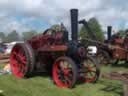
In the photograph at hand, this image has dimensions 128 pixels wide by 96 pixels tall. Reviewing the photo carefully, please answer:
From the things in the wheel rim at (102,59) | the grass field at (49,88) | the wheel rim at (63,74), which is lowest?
the wheel rim at (102,59)

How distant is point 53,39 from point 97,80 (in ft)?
5.73

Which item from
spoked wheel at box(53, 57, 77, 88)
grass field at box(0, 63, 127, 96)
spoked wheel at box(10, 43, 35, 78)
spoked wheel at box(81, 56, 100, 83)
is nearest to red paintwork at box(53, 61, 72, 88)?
spoked wheel at box(53, 57, 77, 88)

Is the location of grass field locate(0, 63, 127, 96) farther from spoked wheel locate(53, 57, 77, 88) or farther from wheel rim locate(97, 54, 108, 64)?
wheel rim locate(97, 54, 108, 64)

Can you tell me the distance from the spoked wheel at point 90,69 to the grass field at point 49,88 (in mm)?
208

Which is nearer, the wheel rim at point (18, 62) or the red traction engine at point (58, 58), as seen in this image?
the red traction engine at point (58, 58)

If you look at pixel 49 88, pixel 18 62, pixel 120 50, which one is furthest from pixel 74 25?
pixel 120 50

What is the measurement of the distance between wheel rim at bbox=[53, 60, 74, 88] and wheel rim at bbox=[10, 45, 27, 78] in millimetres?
1198

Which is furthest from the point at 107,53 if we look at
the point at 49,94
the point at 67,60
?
the point at 49,94

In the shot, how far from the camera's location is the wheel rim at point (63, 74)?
8.22 metres

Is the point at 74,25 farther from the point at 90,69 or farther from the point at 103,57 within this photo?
the point at 103,57

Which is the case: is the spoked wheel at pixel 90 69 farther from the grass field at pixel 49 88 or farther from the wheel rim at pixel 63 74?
the wheel rim at pixel 63 74

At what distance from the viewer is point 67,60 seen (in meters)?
8.09

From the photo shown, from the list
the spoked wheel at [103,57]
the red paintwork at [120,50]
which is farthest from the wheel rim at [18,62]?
the spoked wheel at [103,57]

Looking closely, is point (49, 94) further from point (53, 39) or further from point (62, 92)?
point (53, 39)
